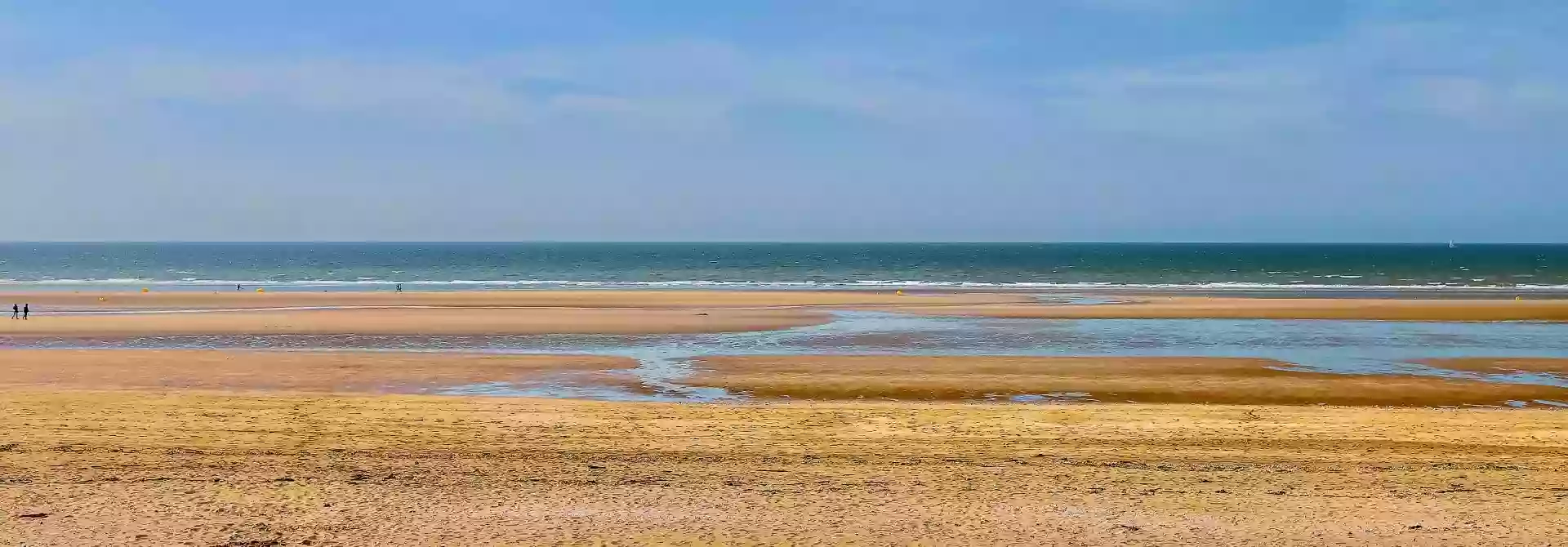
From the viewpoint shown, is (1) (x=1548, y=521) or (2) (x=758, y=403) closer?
(1) (x=1548, y=521)

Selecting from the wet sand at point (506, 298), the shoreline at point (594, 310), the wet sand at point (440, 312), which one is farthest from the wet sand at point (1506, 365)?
the wet sand at point (506, 298)

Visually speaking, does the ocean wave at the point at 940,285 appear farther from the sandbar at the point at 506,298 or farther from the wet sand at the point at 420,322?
the wet sand at the point at 420,322

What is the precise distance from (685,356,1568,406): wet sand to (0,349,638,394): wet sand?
287cm

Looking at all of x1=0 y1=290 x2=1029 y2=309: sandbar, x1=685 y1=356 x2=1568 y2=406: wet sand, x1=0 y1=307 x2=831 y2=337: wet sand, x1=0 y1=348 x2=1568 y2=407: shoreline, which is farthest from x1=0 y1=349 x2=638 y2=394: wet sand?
x1=0 y1=290 x2=1029 y2=309: sandbar

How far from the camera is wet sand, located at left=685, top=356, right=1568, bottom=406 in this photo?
55.3 feet

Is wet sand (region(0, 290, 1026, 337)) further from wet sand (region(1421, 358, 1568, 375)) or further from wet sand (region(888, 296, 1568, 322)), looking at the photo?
wet sand (region(1421, 358, 1568, 375))

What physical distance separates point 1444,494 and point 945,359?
42.8 feet

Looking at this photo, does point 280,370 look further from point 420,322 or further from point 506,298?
point 506,298

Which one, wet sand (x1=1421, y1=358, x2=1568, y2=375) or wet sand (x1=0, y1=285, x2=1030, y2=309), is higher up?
wet sand (x1=1421, y1=358, x2=1568, y2=375)

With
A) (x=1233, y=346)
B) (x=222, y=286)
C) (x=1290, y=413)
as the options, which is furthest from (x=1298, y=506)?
(x=222, y=286)

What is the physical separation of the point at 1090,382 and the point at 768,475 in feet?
33.1

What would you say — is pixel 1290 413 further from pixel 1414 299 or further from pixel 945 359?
pixel 1414 299

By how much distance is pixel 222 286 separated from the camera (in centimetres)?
5934

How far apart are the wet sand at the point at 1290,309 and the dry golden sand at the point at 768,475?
2193 centimetres
